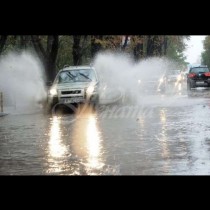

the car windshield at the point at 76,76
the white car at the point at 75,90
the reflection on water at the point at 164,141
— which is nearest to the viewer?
the reflection on water at the point at 164,141

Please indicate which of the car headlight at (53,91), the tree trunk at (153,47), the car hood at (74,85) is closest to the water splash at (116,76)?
the car hood at (74,85)

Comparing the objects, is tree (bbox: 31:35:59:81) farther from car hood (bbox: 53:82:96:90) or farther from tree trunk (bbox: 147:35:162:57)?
tree trunk (bbox: 147:35:162:57)

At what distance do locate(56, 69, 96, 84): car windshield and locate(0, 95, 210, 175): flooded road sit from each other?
10.2 feet

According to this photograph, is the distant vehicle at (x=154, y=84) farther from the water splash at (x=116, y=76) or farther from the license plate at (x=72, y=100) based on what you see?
the license plate at (x=72, y=100)

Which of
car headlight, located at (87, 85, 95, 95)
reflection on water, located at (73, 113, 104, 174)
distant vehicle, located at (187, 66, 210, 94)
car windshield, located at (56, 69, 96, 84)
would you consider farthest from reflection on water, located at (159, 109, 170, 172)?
distant vehicle, located at (187, 66, 210, 94)

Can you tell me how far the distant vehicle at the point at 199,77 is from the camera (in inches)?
1572

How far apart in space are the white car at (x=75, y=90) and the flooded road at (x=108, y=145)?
1.98 metres

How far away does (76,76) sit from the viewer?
21.8 meters

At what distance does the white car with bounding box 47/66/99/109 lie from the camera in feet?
67.5
